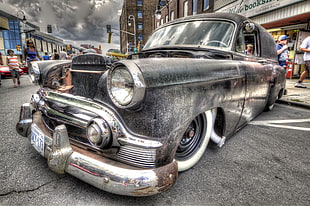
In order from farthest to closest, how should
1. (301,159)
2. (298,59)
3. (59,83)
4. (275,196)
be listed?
(298,59), (59,83), (301,159), (275,196)

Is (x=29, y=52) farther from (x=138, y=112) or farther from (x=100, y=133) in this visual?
(x=138, y=112)

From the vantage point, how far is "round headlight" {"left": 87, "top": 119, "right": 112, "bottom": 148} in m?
1.18

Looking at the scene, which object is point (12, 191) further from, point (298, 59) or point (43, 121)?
point (298, 59)

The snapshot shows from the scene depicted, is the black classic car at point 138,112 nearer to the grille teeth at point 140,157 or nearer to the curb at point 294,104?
the grille teeth at point 140,157

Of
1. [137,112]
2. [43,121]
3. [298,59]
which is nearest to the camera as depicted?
[137,112]

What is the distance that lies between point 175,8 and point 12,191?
65.5 feet

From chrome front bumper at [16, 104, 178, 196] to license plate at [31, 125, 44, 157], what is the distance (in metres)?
0.14

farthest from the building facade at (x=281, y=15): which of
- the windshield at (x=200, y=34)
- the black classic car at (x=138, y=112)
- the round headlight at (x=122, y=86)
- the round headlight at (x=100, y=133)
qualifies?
the round headlight at (x=100, y=133)

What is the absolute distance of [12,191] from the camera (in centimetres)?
139

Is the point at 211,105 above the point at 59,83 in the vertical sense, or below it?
below

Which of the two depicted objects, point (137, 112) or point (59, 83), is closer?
point (137, 112)

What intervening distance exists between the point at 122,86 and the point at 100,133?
13.2 inches

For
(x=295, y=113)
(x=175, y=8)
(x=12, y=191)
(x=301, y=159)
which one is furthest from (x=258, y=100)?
(x=175, y=8)

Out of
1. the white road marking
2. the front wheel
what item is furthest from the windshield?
the white road marking
